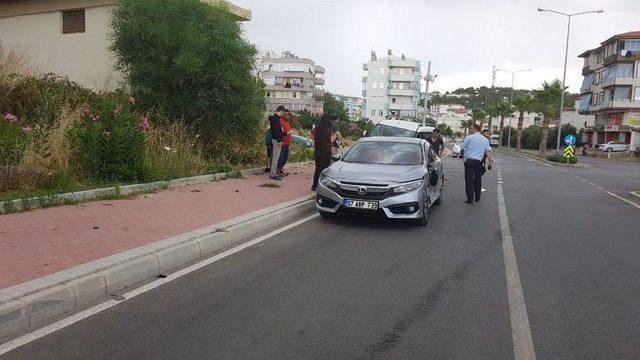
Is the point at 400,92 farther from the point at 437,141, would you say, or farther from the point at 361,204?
the point at 361,204

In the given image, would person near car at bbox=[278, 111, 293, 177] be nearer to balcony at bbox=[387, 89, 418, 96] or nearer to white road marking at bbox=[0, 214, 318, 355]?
white road marking at bbox=[0, 214, 318, 355]

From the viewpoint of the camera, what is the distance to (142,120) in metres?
11.2

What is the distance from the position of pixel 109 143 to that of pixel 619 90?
70920 millimetres

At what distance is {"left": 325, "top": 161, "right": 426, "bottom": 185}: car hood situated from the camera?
8750 millimetres

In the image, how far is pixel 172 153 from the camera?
12.4m

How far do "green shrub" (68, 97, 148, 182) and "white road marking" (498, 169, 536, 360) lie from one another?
689 centimetres

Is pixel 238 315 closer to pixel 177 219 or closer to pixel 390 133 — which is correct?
pixel 177 219

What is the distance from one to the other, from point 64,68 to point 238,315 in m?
16.1

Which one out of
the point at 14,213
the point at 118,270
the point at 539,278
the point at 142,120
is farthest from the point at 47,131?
the point at 539,278

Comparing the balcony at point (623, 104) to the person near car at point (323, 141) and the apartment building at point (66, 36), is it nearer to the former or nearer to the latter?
the apartment building at point (66, 36)

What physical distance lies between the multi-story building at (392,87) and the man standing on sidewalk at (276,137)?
3790 inches

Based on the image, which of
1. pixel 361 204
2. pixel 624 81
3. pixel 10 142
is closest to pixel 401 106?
pixel 624 81

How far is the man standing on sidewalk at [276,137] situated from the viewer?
13.3 metres

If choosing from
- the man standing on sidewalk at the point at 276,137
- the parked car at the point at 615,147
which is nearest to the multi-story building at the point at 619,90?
the parked car at the point at 615,147
